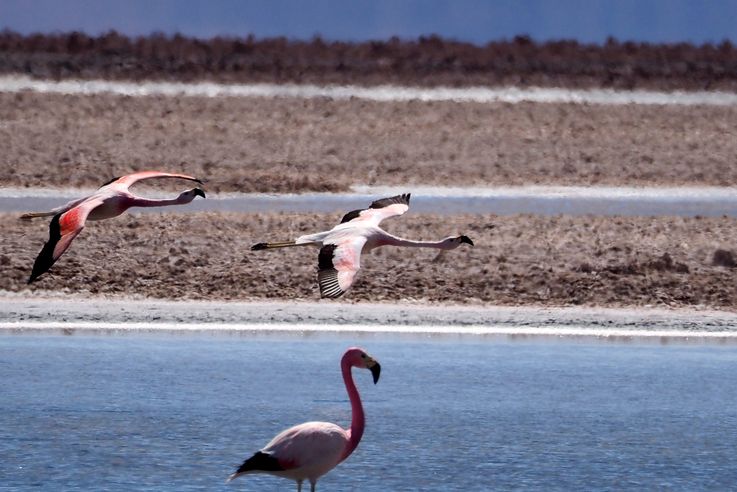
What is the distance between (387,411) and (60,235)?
109 inches

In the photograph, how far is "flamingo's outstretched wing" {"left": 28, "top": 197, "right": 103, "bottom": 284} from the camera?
30.3 feet

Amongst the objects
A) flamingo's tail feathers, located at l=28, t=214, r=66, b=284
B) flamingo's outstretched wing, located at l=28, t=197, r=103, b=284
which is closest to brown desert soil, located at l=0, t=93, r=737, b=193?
flamingo's outstretched wing, located at l=28, t=197, r=103, b=284

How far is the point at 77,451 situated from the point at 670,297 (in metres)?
7.45

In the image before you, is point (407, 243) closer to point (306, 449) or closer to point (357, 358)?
point (357, 358)

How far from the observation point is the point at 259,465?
8.79 m

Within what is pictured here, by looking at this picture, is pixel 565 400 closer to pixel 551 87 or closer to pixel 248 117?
pixel 248 117

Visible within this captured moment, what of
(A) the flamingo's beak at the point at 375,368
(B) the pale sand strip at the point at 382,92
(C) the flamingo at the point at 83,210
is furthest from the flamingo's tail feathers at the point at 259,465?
(B) the pale sand strip at the point at 382,92

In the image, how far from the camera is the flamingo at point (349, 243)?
9.33 meters

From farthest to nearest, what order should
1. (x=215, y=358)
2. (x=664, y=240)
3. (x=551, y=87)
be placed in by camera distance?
1. (x=551, y=87)
2. (x=664, y=240)
3. (x=215, y=358)

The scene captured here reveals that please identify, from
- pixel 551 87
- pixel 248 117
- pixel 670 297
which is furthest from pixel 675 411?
pixel 551 87

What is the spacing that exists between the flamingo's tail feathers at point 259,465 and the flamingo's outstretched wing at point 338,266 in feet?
2.83

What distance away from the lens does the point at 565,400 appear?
11875 mm

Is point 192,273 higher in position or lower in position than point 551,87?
lower

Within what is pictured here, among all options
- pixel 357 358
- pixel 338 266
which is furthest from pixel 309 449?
pixel 338 266
